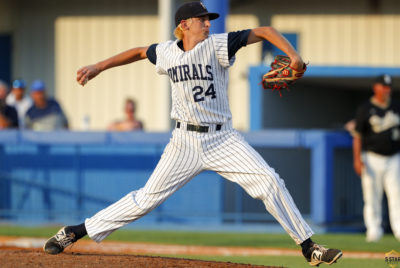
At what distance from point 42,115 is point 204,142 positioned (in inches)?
242

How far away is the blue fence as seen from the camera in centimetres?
1034

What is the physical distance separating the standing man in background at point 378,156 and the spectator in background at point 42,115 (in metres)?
4.18

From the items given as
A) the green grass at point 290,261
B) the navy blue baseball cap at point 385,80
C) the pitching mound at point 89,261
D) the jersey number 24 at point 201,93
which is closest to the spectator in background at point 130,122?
the navy blue baseball cap at point 385,80

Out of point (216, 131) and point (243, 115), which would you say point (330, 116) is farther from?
point (216, 131)

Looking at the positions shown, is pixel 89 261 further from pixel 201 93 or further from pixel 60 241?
pixel 201 93

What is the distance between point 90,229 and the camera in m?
5.74

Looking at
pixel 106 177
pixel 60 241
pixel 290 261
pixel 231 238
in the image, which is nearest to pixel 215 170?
pixel 60 241

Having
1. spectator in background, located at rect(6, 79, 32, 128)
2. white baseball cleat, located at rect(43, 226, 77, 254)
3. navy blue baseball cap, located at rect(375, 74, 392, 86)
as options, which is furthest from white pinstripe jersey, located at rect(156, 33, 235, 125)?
spectator in background, located at rect(6, 79, 32, 128)

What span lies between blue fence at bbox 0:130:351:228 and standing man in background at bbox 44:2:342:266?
4.69m

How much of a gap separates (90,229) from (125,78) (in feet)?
35.7

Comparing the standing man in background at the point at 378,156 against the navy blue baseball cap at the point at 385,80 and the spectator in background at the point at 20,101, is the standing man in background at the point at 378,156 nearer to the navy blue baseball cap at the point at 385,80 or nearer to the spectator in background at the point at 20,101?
the navy blue baseball cap at the point at 385,80

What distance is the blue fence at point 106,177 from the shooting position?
1034 centimetres

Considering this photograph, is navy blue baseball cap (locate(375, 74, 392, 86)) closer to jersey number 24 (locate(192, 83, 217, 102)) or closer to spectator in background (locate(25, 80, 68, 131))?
spectator in background (locate(25, 80, 68, 131))

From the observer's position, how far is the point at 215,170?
5.60 meters
